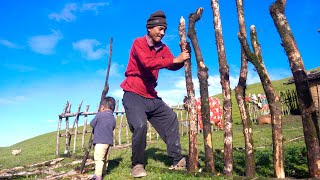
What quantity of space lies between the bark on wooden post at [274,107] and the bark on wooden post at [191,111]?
133cm

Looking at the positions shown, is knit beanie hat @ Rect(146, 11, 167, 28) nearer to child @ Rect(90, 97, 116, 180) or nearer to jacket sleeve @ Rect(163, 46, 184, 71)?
jacket sleeve @ Rect(163, 46, 184, 71)

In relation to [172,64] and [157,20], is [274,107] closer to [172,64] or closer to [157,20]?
[172,64]

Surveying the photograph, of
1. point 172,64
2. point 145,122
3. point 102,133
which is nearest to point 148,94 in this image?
point 145,122

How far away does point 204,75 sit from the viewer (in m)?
6.59

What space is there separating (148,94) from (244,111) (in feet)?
6.94

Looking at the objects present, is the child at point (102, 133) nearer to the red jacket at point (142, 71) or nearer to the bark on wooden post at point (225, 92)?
the red jacket at point (142, 71)

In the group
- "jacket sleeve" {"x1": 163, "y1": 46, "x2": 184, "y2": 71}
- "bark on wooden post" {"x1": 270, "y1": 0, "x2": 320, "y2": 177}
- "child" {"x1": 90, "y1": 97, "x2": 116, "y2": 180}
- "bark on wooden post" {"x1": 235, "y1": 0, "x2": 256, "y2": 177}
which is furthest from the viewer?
"child" {"x1": 90, "y1": 97, "x2": 116, "y2": 180}

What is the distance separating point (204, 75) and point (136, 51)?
153 centimetres

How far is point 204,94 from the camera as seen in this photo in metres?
6.50

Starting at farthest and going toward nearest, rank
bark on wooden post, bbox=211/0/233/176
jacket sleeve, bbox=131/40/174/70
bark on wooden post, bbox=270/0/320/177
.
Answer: jacket sleeve, bbox=131/40/174/70, bark on wooden post, bbox=211/0/233/176, bark on wooden post, bbox=270/0/320/177

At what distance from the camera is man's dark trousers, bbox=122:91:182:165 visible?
253 inches

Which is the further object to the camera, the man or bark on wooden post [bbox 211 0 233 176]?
the man

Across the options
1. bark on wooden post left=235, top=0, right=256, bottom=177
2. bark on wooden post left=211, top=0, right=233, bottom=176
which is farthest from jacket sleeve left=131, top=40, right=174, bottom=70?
bark on wooden post left=235, top=0, right=256, bottom=177

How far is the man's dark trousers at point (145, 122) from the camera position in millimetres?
6438
